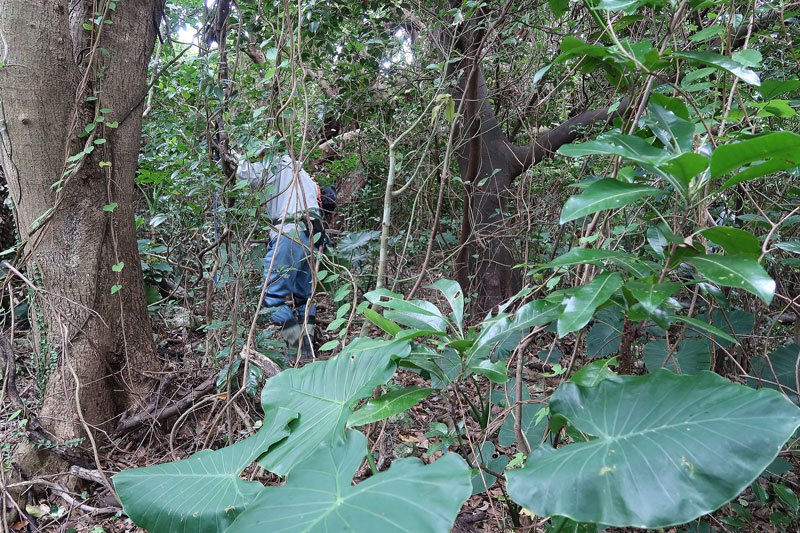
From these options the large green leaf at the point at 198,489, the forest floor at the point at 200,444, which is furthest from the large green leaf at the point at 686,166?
the forest floor at the point at 200,444

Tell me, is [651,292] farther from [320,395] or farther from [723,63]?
[320,395]

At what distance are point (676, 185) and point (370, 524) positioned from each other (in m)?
0.71

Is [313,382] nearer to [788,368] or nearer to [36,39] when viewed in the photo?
[788,368]

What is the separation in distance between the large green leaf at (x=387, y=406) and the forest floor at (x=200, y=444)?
636mm

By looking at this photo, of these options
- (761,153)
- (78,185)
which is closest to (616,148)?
(761,153)

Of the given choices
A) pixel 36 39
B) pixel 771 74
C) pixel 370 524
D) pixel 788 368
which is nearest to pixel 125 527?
pixel 370 524

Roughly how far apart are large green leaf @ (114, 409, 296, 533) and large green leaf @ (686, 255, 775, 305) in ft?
2.57

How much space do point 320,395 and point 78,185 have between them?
1.88 meters

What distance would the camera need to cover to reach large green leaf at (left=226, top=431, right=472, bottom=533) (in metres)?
0.60

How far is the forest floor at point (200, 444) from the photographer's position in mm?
1860

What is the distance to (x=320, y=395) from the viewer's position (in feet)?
3.42

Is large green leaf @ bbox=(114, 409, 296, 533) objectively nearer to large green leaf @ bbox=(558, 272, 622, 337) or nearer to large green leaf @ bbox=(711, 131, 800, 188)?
large green leaf @ bbox=(558, 272, 622, 337)

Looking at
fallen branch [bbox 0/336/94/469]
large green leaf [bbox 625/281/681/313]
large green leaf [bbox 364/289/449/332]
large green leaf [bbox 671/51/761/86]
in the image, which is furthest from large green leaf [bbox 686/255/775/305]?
fallen branch [bbox 0/336/94/469]

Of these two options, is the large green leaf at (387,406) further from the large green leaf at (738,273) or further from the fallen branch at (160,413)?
the fallen branch at (160,413)
